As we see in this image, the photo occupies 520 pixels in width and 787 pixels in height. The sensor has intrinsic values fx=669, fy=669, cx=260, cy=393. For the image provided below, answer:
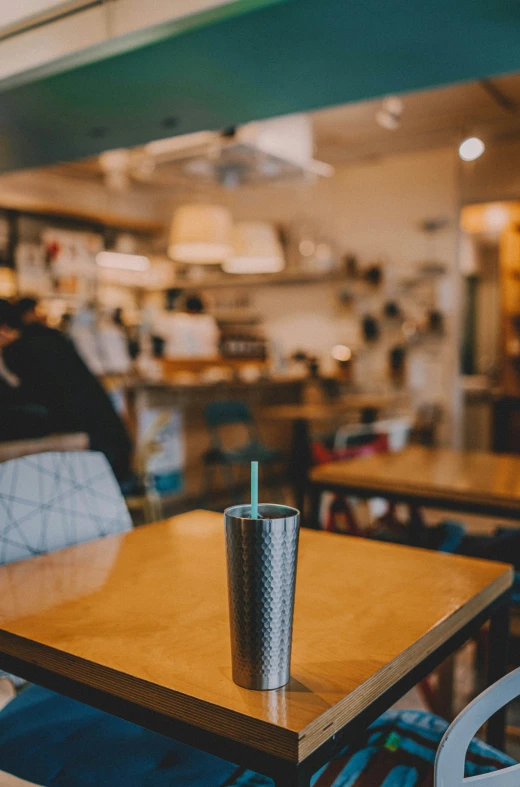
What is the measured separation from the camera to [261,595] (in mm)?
771

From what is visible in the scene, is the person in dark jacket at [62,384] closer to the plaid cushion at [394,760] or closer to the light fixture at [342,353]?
the plaid cushion at [394,760]

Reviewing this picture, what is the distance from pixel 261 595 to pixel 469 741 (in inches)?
14.0

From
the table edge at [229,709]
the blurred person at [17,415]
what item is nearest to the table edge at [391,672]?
the table edge at [229,709]

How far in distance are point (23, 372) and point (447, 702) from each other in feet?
7.75

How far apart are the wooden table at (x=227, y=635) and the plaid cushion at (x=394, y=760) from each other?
8.7 inches

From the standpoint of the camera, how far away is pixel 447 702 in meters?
2.17

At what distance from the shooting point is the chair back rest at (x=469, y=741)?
841mm

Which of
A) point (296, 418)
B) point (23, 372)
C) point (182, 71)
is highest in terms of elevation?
point (182, 71)

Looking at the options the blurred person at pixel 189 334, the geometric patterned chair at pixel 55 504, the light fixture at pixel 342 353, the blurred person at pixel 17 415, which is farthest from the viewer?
the light fixture at pixel 342 353

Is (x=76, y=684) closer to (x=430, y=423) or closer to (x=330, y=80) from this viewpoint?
(x=330, y=80)

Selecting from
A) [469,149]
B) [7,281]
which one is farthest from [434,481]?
[7,281]

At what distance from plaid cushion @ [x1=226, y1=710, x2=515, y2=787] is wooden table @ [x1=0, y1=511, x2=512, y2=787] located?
0.72ft

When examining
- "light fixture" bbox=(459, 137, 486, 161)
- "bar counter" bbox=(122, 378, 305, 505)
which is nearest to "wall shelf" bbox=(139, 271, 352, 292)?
"bar counter" bbox=(122, 378, 305, 505)

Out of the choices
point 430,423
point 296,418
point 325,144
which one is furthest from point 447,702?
point 325,144
